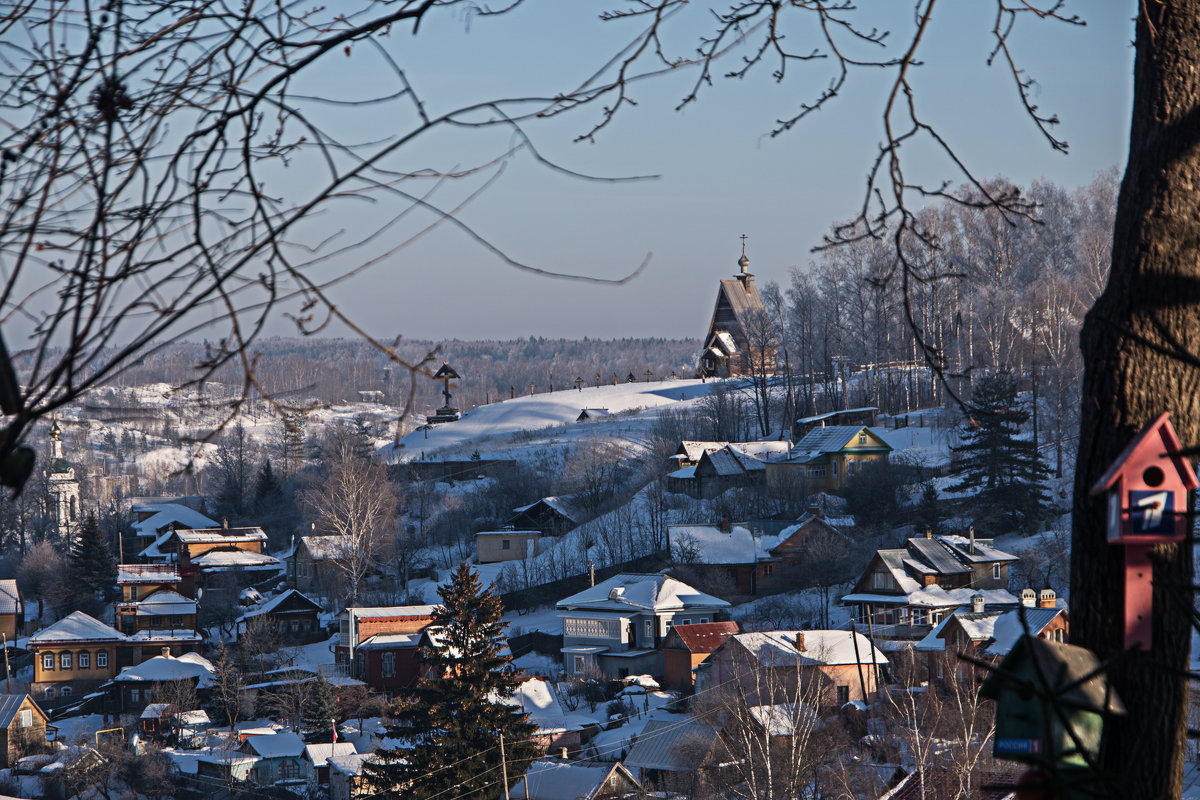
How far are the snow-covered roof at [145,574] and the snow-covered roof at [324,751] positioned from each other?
16.2 meters

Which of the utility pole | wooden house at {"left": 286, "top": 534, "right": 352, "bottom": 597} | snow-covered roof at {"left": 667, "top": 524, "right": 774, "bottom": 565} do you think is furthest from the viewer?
wooden house at {"left": 286, "top": 534, "right": 352, "bottom": 597}

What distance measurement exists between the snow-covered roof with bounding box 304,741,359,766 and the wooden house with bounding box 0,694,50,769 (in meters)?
6.44

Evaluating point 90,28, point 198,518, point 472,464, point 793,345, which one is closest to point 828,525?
point 472,464

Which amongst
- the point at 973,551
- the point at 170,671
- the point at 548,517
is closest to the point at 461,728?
the point at 170,671

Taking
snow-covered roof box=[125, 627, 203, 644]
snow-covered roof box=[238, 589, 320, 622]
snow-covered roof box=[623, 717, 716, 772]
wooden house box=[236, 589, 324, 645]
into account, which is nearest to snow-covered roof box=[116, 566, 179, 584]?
snow-covered roof box=[125, 627, 203, 644]

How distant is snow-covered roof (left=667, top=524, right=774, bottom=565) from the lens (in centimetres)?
3205

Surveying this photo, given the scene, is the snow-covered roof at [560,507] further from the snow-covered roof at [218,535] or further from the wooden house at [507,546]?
the snow-covered roof at [218,535]

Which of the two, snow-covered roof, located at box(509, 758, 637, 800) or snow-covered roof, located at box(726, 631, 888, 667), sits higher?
snow-covered roof, located at box(726, 631, 888, 667)

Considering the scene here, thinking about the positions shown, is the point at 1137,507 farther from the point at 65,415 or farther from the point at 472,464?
the point at 472,464

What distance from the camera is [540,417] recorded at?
5609 centimetres

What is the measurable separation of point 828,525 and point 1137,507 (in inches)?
1229

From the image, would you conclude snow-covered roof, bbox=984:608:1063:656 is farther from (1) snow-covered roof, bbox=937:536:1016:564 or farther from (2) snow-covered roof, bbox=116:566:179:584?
(2) snow-covered roof, bbox=116:566:179:584

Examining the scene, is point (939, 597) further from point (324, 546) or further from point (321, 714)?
point (324, 546)

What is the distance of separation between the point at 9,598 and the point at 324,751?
741 inches
